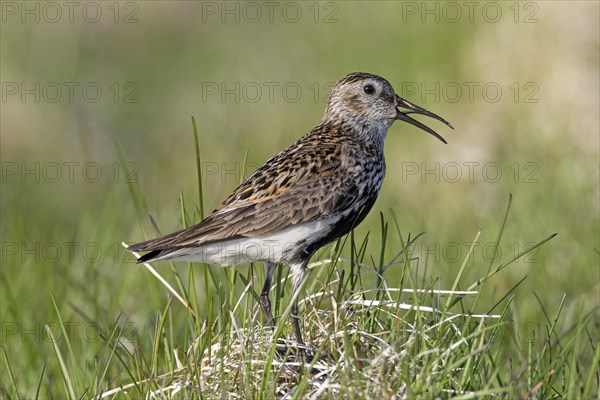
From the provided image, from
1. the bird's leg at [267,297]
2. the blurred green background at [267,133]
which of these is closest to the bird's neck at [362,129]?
the blurred green background at [267,133]

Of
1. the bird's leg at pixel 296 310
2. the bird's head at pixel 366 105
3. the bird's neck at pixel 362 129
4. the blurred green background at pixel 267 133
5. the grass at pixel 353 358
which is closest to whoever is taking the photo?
the grass at pixel 353 358

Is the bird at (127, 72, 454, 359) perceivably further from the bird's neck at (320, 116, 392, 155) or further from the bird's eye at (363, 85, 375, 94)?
the bird's eye at (363, 85, 375, 94)

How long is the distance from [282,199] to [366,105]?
1229 millimetres

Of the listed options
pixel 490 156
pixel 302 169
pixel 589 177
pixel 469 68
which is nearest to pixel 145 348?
pixel 302 169

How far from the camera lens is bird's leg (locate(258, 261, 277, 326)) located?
5914mm

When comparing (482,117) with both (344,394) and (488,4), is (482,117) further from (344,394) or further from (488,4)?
(344,394)

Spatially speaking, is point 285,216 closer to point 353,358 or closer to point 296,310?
point 296,310

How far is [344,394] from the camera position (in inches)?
189

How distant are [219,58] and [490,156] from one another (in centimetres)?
782

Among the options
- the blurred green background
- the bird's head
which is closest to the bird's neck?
the bird's head

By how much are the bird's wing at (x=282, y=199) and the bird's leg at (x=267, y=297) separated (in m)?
0.29

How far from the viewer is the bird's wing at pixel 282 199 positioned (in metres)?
5.99

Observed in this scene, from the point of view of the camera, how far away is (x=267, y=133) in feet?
45.0

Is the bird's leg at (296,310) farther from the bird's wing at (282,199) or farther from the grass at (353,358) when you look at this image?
the bird's wing at (282,199)
